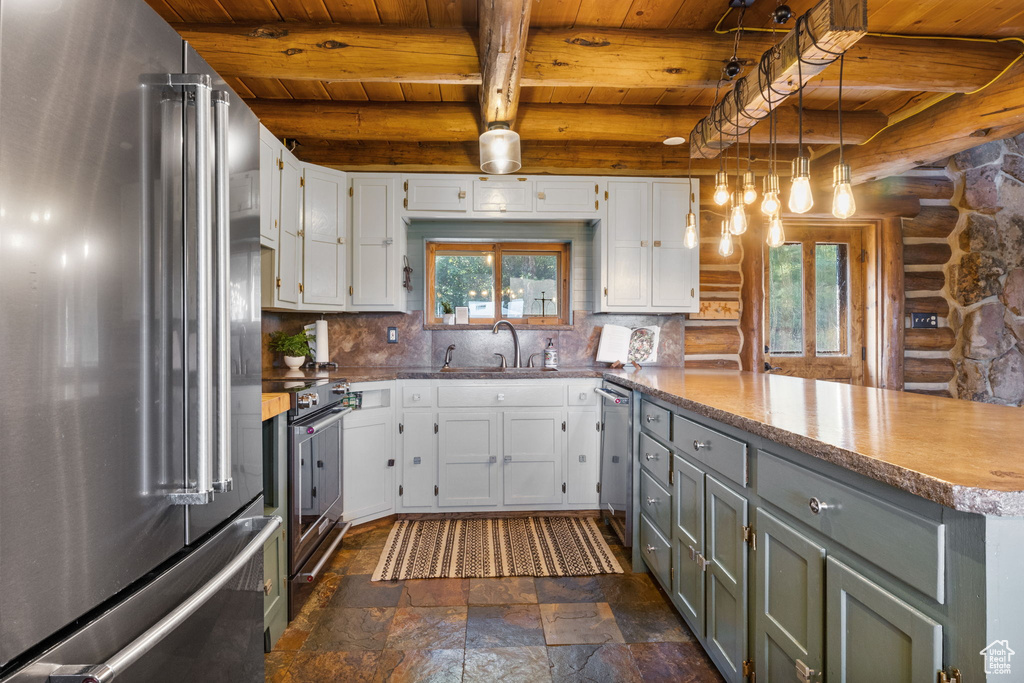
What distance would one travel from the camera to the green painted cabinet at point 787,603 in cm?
120

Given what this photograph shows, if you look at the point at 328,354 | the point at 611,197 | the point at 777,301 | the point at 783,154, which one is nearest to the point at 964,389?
the point at 777,301

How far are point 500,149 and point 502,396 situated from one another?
1528 mm

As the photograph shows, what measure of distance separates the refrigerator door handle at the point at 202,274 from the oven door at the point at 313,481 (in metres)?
1.25

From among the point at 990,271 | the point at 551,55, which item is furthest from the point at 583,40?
the point at 990,271

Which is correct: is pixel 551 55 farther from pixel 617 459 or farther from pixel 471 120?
pixel 617 459

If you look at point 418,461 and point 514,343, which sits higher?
point 514,343

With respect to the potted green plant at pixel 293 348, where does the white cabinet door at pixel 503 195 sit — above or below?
above

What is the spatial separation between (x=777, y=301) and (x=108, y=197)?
437cm

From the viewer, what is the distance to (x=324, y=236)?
3.45 m

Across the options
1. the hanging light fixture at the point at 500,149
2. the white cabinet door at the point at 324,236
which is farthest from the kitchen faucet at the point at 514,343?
the hanging light fixture at the point at 500,149

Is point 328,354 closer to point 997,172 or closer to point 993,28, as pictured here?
point 993,28

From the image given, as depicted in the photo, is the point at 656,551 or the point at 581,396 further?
the point at 581,396

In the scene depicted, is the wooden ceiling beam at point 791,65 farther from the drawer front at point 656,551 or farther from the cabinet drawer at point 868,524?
the drawer front at point 656,551

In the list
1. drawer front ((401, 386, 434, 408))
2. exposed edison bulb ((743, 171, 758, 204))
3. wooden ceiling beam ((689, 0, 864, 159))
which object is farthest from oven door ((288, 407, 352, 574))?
wooden ceiling beam ((689, 0, 864, 159))
